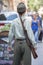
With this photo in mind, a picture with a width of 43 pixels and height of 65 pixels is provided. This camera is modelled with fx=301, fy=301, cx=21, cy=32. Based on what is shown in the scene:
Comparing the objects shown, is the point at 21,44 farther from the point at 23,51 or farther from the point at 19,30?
the point at 19,30

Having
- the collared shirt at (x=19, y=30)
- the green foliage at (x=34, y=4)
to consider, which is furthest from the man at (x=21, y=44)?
the green foliage at (x=34, y=4)

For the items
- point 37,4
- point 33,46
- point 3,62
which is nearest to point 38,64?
point 3,62

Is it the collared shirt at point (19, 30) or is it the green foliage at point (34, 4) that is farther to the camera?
the green foliage at point (34, 4)

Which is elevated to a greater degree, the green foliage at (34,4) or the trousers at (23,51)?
the trousers at (23,51)

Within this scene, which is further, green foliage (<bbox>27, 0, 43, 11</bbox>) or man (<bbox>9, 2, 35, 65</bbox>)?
green foliage (<bbox>27, 0, 43, 11</bbox>)

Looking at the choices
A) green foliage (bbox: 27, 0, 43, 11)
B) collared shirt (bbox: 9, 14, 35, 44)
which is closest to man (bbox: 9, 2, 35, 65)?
collared shirt (bbox: 9, 14, 35, 44)

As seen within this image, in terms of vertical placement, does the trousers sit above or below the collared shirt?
below

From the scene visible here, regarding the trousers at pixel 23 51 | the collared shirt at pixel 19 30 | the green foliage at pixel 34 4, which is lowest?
the green foliage at pixel 34 4

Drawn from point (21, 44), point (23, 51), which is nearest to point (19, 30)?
point (21, 44)

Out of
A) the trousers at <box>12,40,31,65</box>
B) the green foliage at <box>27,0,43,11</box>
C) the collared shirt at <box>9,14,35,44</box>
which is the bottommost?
the green foliage at <box>27,0,43,11</box>

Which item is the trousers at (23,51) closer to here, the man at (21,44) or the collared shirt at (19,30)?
the man at (21,44)

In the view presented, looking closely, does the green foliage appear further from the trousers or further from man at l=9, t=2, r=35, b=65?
the trousers

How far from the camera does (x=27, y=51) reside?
6059mm

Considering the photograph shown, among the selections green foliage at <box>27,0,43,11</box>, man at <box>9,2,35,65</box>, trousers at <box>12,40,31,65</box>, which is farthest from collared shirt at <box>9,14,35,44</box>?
green foliage at <box>27,0,43,11</box>
